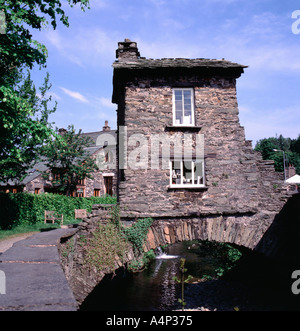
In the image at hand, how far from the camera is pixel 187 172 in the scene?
9.05 metres

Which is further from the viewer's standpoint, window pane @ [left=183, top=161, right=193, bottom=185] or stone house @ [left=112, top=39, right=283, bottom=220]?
window pane @ [left=183, top=161, right=193, bottom=185]

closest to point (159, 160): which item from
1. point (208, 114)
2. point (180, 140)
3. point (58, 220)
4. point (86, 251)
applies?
point (180, 140)

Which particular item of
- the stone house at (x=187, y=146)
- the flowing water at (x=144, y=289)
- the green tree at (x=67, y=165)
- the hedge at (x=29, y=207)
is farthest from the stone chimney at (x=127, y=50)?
the green tree at (x=67, y=165)

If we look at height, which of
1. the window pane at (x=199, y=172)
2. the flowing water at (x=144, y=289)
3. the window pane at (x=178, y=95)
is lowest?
the flowing water at (x=144, y=289)

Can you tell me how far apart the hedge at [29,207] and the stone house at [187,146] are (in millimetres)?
6089

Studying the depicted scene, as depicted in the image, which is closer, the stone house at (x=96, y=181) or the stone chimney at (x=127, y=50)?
the stone chimney at (x=127, y=50)

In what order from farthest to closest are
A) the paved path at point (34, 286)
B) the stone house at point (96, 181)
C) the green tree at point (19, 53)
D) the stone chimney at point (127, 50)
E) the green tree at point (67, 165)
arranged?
the stone house at point (96, 181), the green tree at point (67, 165), the stone chimney at point (127, 50), the green tree at point (19, 53), the paved path at point (34, 286)

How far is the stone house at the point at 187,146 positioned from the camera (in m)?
8.55

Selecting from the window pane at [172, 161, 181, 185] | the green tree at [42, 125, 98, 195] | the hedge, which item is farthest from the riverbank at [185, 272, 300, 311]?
the green tree at [42, 125, 98, 195]

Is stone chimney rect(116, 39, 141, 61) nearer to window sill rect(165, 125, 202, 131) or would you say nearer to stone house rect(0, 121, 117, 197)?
window sill rect(165, 125, 202, 131)

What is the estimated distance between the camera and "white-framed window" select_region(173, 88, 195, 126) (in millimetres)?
9297

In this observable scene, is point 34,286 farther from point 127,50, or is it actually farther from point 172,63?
point 127,50

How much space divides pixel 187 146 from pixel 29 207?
41.8 feet

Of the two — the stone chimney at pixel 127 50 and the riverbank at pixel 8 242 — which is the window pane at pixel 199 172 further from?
the riverbank at pixel 8 242
